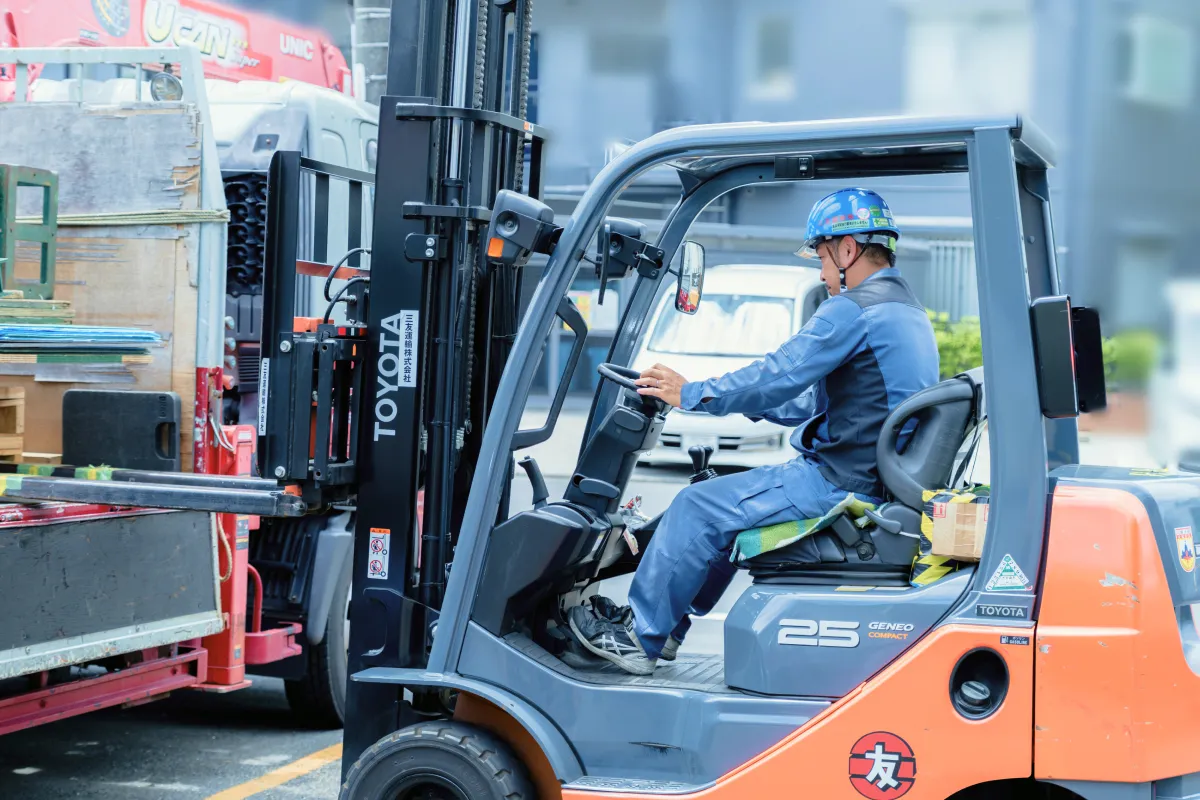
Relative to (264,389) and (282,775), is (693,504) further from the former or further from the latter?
(282,775)

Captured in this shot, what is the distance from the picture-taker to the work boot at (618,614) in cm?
409

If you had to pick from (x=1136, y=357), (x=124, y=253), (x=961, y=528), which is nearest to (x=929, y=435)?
(x=961, y=528)

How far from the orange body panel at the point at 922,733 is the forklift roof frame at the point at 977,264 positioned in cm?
13

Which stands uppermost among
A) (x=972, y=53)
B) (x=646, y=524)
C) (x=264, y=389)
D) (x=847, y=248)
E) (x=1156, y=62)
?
(x=972, y=53)

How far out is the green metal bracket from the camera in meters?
4.93

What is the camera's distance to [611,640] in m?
4.04

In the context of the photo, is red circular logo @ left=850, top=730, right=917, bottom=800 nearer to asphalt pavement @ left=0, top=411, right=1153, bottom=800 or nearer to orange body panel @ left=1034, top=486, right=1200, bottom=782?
orange body panel @ left=1034, top=486, right=1200, bottom=782

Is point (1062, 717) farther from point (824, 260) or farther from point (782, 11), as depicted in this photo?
point (782, 11)

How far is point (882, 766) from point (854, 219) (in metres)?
1.49

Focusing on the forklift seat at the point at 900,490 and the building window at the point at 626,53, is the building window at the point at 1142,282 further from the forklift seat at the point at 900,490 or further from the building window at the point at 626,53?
the building window at the point at 626,53

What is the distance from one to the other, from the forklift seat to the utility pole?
25.5ft

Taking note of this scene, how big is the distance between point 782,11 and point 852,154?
16.5m

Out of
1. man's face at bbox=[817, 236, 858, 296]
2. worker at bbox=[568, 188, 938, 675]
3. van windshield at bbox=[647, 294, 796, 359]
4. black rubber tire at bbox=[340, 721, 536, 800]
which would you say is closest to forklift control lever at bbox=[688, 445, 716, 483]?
worker at bbox=[568, 188, 938, 675]

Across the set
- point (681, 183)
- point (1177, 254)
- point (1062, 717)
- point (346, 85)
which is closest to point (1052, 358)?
point (1062, 717)
